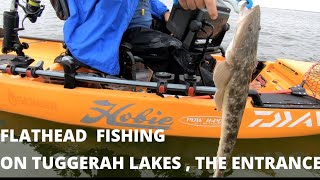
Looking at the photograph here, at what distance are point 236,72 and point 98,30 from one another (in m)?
2.56

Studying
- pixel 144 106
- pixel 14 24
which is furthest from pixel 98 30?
pixel 14 24

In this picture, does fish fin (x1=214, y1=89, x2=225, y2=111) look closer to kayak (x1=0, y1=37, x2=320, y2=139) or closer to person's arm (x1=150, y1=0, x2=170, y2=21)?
kayak (x1=0, y1=37, x2=320, y2=139)

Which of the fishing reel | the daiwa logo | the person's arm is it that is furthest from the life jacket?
the daiwa logo

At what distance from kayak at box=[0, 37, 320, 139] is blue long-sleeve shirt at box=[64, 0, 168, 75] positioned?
0.22m

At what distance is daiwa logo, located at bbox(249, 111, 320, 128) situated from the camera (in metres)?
4.14

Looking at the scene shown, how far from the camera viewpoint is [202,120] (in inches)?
161

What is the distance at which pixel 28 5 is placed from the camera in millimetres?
4676

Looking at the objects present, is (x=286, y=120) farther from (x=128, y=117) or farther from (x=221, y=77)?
(x=221, y=77)

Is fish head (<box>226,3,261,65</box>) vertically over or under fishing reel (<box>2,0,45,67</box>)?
over

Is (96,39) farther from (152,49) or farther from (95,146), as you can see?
(95,146)

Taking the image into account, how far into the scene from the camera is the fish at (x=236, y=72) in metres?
1.77

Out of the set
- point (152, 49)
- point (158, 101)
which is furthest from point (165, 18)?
point (158, 101)

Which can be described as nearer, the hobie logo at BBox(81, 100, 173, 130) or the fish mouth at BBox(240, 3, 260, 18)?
the fish mouth at BBox(240, 3, 260, 18)

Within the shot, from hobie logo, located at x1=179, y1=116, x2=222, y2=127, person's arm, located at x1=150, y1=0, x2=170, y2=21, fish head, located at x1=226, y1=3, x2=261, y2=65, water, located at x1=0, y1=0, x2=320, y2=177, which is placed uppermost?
fish head, located at x1=226, y1=3, x2=261, y2=65
